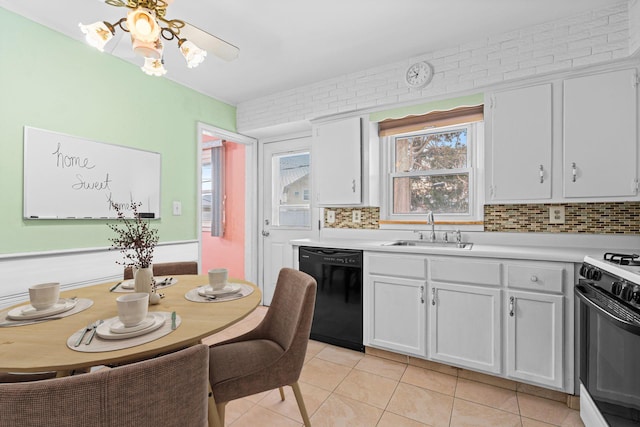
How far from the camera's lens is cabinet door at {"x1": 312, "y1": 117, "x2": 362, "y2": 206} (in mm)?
2971

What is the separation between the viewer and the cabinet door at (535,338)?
6.23ft

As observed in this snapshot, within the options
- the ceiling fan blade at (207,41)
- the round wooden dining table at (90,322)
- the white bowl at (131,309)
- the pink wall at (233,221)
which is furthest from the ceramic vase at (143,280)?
the pink wall at (233,221)

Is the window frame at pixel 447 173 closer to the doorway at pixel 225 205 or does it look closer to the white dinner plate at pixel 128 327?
the doorway at pixel 225 205

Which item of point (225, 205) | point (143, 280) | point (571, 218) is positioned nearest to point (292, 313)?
point (143, 280)

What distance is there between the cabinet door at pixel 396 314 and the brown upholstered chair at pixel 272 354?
102cm

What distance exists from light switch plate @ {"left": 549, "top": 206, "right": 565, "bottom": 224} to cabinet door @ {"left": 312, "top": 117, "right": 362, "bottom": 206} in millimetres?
1478

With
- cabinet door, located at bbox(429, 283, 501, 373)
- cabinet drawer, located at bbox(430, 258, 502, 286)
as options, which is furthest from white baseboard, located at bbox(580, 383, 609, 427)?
cabinet drawer, located at bbox(430, 258, 502, 286)

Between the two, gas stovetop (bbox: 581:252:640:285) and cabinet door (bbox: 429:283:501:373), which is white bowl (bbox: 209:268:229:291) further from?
gas stovetop (bbox: 581:252:640:285)

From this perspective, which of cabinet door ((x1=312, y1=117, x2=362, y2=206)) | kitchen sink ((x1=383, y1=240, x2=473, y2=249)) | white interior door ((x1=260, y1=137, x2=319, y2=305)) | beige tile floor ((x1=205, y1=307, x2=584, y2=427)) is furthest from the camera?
white interior door ((x1=260, y1=137, x2=319, y2=305))

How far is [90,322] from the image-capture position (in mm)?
1162

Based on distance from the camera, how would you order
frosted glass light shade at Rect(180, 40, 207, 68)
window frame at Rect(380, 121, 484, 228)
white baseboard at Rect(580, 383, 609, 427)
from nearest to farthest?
white baseboard at Rect(580, 383, 609, 427), frosted glass light shade at Rect(180, 40, 207, 68), window frame at Rect(380, 121, 484, 228)

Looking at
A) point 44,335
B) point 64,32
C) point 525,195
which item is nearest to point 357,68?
point 525,195

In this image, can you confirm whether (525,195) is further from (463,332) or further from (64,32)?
(64,32)

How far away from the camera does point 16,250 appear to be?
2029 millimetres
